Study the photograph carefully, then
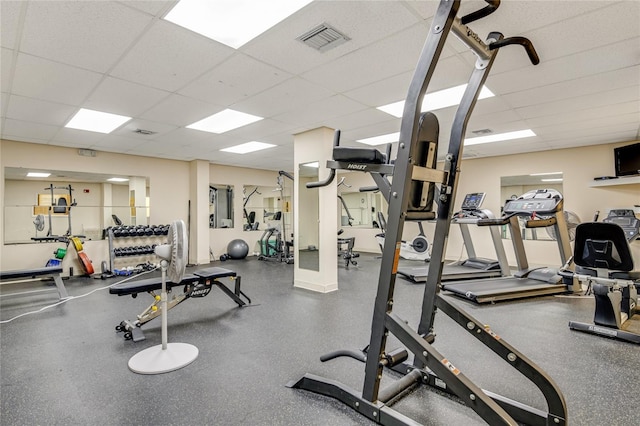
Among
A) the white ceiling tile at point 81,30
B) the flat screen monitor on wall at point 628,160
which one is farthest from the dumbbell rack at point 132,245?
the flat screen monitor on wall at point 628,160

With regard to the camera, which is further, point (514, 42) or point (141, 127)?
point (141, 127)

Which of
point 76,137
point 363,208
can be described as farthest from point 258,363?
point 363,208

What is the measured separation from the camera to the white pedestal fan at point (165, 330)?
2400 millimetres

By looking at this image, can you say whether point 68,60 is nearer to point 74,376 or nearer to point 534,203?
point 74,376

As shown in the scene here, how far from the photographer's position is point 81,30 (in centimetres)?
218

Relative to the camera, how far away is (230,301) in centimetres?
418

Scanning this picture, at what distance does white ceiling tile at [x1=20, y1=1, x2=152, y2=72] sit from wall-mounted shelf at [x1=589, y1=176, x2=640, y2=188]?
715cm

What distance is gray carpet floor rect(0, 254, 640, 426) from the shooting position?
1.83 m

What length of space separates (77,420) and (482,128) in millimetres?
5546

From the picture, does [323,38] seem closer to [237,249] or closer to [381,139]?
[381,139]

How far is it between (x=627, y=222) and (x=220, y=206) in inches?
321

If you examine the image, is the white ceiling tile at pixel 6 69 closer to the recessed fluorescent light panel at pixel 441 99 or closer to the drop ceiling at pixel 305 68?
the drop ceiling at pixel 305 68

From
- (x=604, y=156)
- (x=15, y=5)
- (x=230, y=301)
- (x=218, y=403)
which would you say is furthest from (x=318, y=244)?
(x=604, y=156)

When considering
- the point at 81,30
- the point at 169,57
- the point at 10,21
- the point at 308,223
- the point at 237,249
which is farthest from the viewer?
the point at 237,249
